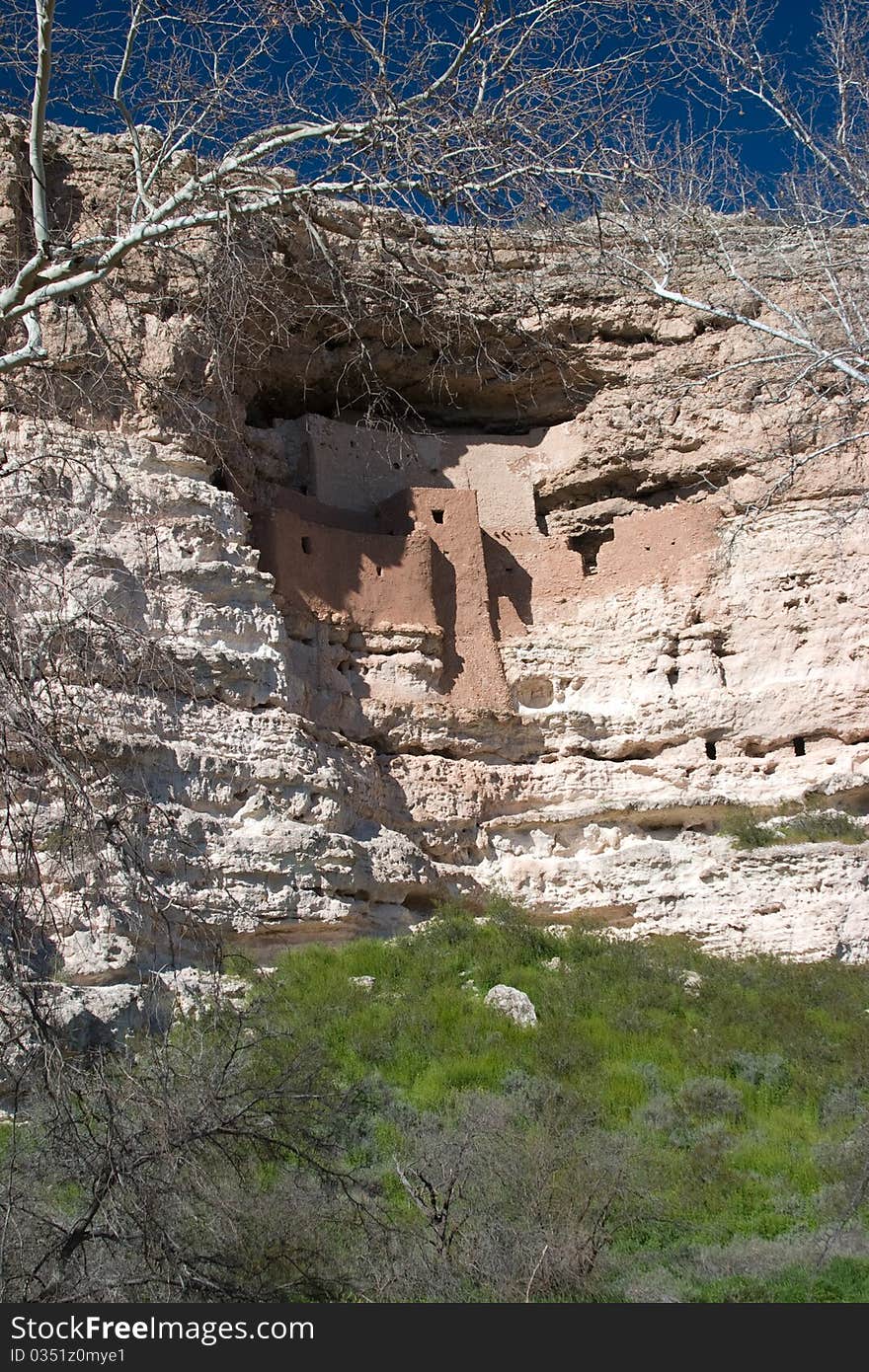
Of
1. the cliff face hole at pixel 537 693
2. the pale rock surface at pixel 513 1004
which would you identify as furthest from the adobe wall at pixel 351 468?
the pale rock surface at pixel 513 1004

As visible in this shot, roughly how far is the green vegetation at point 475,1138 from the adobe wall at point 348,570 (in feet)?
12.9

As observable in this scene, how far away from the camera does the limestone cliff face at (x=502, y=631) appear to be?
14336mm

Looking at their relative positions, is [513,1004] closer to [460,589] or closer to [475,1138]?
[475,1138]

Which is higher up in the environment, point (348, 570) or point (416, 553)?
point (416, 553)

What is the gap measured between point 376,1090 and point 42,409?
6.66 meters

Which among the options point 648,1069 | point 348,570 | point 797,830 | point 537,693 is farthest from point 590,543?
point 648,1069

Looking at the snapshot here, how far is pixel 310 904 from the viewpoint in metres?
14.0

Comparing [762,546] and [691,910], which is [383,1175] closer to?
A: [691,910]

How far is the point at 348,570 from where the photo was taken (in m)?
16.8

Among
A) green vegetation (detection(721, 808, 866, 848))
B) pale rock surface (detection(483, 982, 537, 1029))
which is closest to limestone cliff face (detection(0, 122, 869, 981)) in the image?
green vegetation (detection(721, 808, 866, 848))

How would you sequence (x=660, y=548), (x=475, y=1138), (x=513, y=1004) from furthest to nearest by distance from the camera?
(x=660, y=548) < (x=513, y=1004) < (x=475, y=1138)

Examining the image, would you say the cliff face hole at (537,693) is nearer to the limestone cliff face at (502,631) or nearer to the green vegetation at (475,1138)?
the limestone cliff face at (502,631)

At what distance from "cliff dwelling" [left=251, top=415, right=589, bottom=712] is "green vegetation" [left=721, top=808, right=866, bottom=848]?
3215mm

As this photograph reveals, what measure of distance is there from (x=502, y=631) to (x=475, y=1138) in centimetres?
979
